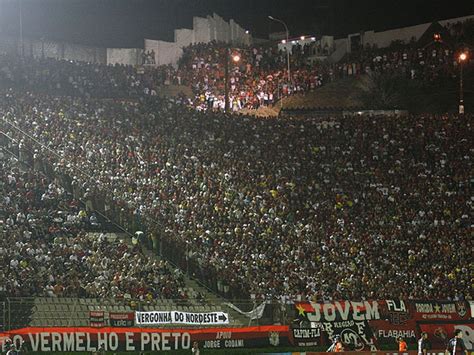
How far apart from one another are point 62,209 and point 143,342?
35.0 feet

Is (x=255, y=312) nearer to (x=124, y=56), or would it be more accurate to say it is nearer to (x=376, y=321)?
(x=376, y=321)

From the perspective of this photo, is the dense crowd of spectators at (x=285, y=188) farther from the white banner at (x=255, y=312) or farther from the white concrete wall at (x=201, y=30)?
the white concrete wall at (x=201, y=30)

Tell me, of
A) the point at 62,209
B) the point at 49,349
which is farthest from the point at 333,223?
the point at 49,349

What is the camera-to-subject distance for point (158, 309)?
28.5 meters

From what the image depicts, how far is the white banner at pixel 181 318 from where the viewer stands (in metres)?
28.2

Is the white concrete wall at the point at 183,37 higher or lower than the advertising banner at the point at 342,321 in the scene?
higher

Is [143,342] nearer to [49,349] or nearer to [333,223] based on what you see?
[49,349]

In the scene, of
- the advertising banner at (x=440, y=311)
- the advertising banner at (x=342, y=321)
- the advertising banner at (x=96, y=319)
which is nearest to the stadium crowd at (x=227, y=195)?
the advertising banner at (x=96, y=319)

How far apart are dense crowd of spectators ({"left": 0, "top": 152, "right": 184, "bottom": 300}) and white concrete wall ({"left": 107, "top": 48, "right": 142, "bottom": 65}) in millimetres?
31733

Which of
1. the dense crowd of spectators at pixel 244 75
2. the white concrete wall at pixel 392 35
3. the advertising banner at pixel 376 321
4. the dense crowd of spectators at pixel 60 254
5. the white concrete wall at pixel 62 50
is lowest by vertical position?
the advertising banner at pixel 376 321

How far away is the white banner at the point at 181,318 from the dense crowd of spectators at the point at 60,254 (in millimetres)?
3361

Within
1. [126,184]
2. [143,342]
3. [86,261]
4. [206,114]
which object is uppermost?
[206,114]

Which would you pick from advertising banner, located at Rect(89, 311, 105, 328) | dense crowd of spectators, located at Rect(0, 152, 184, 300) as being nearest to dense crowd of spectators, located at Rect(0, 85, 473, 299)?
dense crowd of spectators, located at Rect(0, 152, 184, 300)

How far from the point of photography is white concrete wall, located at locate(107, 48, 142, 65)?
6919cm
